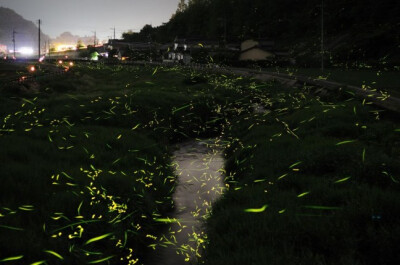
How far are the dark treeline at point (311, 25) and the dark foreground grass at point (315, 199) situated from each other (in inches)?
1480

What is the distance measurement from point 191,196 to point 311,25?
8068cm

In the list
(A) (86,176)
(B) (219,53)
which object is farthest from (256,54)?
(A) (86,176)

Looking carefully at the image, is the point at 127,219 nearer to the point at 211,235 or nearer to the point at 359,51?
the point at 211,235

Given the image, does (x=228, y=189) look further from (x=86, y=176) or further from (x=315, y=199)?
(x=86, y=176)

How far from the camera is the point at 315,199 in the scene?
10391 millimetres

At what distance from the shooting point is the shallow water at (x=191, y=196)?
33.6 feet

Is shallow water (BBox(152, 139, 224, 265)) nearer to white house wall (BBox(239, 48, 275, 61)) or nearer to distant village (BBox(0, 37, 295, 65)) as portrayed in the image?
distant village (BBox(0, 37, 295, 65))

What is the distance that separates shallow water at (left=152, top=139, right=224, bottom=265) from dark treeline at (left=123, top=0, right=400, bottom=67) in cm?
3721

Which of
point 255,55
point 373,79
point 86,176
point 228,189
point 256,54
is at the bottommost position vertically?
point 228,189

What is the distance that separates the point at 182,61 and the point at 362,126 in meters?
68.2

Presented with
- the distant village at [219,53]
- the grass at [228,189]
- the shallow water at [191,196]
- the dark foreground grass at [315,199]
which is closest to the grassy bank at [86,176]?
the grass at [228,189]

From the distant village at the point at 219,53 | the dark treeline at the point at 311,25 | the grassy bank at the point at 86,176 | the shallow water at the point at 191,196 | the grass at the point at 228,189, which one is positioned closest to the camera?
the grass at the point at 228,189

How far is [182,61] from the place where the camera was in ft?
270

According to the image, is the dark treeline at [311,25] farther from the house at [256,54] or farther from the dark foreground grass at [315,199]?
the dark foreground grass at [315,199]
